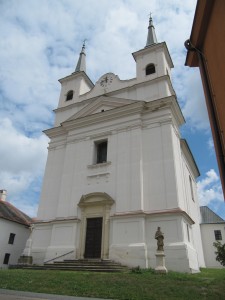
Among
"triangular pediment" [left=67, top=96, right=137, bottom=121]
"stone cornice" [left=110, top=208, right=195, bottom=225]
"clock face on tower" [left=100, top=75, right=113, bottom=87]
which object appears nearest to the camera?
"stone cornice" [left=110, top=208, right=195, bottom=225]

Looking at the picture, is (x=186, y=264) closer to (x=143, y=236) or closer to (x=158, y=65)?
(x=143, y=236)

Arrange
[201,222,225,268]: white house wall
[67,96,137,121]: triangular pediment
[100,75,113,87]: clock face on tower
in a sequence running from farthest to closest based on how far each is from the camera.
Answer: [201,222,225,268]: white house wall
[100,75,113,87]: clock face on tower
[67,96,137,121]: triangular pediment

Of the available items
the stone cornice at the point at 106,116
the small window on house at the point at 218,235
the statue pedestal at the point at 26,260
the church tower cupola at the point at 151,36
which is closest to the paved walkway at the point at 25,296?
the statue pedestal at the point at 26,260

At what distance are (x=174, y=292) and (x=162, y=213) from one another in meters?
7.60

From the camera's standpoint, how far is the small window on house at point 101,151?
21.0 meters

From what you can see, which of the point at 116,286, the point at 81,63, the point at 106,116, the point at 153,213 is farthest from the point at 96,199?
the point at 81,63

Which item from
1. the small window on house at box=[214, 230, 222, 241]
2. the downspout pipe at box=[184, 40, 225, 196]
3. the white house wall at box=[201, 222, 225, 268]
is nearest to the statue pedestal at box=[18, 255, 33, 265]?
the downspout pipe at box=[184, 40, 225, 196]

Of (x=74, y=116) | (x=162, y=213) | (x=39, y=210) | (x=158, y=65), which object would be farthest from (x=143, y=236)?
(x=158, y=65)

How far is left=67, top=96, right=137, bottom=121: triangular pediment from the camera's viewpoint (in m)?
22.0

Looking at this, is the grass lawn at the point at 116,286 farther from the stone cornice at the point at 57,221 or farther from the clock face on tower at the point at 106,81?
the clock face on tower at the point at 106,81

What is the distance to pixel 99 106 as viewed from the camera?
22.8m

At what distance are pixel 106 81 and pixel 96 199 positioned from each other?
11263 millimetres

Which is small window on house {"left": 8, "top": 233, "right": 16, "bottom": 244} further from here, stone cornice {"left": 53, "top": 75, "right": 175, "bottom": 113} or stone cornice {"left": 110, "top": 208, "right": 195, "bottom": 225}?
stone cornice {"left": 110, "top": 208, "right": 195, "bottom": 225}

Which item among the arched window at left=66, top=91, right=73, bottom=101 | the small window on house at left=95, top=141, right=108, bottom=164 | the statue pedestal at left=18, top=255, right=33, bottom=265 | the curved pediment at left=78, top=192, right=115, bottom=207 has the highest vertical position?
the arched window at left=66, top=91, right=73, bottom=101
